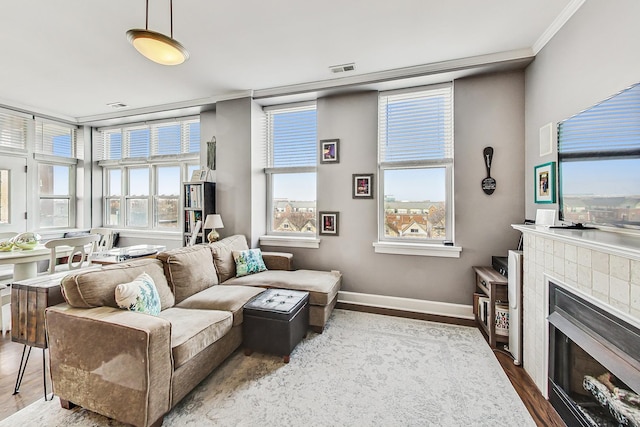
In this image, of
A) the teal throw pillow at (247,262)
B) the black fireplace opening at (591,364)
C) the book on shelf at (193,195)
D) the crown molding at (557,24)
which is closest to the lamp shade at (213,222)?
the book on shelf at (193,195)

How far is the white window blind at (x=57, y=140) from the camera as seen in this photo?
4.42 metres

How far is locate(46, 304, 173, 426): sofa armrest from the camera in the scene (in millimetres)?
1452

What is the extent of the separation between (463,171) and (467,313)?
1.64m

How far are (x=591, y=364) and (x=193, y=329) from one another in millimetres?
2430

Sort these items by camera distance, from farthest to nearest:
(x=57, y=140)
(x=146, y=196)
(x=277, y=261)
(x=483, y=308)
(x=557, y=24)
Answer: (x=146, y=196), (x=57, y=140), (x=277, y=261), (x=483, y=308), (x=557, y=24)

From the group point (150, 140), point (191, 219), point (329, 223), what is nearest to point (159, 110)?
point (150, 140)

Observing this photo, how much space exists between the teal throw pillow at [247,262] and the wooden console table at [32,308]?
1569mm

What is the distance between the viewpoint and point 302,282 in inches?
113

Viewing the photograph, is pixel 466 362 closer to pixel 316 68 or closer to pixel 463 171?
pixel 463 171

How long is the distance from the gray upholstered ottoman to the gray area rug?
0.12 metres

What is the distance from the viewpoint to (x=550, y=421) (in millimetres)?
1619

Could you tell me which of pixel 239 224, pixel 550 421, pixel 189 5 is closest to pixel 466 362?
pixel 550 421

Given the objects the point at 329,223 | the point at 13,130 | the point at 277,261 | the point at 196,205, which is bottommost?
the point at 277,261

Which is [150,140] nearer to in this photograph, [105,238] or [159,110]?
[159,110]
